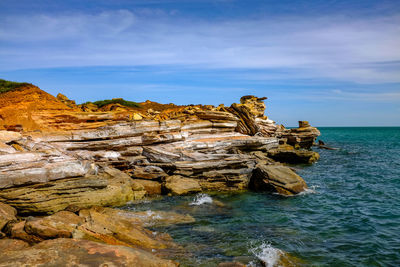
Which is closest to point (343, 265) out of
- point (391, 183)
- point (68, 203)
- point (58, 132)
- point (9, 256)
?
point (9, 256)

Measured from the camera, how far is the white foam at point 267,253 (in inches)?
423

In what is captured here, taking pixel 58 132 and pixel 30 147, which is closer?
pixel 30 147

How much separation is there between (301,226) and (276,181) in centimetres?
759

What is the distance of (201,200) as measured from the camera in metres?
19.7

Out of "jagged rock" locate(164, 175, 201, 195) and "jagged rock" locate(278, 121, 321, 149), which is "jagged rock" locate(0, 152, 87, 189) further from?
"jagged rock" locate(278, 121, 321, 149)

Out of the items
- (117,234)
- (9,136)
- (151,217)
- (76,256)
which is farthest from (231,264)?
(9,136)

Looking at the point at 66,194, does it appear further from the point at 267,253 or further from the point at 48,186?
the point at 267,253

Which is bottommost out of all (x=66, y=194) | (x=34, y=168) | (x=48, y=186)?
(x=66, y=194)

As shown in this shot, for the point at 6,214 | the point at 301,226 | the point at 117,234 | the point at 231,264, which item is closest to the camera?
the point at 231,264

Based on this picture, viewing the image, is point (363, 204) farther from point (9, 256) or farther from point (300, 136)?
point (300, 136)

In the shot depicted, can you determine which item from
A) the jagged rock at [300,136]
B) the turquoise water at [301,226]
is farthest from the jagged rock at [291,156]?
the jagged rock at [300,136]

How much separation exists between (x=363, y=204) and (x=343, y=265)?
10.2 metres

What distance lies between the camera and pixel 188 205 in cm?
1848

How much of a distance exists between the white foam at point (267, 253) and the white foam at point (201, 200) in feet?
23.5
